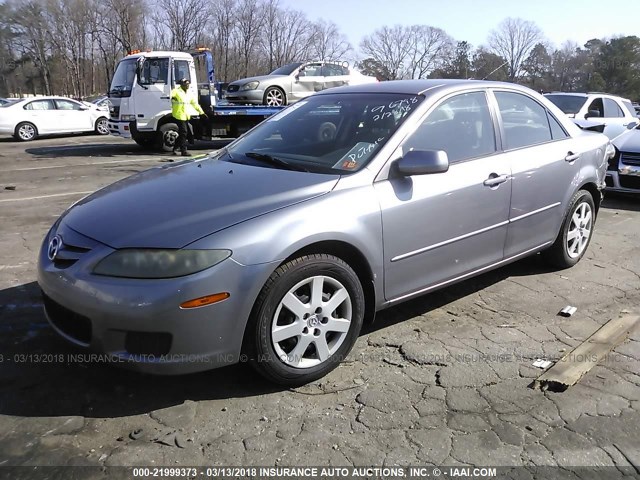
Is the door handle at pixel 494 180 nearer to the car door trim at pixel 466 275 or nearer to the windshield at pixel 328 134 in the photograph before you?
the car door trim at pixel 466 275

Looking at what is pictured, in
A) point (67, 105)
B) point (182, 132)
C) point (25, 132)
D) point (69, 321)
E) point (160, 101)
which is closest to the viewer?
point (69, 321)

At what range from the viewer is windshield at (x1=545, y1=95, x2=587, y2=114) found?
1109 centimetres

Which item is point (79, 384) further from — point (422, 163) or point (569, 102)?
point (569, 102)

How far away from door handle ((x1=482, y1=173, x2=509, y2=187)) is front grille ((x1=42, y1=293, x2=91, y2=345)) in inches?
104

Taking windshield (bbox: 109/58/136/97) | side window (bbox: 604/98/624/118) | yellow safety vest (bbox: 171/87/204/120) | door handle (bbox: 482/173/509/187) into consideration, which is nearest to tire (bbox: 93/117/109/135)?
windshield (bbox: 109/58/136/97)

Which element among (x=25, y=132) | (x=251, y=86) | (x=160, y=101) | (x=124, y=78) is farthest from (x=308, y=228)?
(x=25, y=132)

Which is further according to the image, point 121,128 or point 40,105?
point 40,105

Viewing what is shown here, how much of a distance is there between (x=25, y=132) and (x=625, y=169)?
19.4 metres

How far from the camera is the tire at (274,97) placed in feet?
51.6

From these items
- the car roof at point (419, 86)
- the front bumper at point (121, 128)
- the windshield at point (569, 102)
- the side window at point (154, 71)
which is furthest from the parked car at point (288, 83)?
the car roof at point (419, 86)

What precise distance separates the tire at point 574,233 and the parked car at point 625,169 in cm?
371

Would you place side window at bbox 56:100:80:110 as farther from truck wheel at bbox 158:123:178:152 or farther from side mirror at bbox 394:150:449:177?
side mirror at bbox 394:150:449:177

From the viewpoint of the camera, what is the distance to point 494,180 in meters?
3.81

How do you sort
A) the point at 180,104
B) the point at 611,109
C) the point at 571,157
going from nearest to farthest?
the point at 571,157 < the point at 611,109 < the point at 180,104
